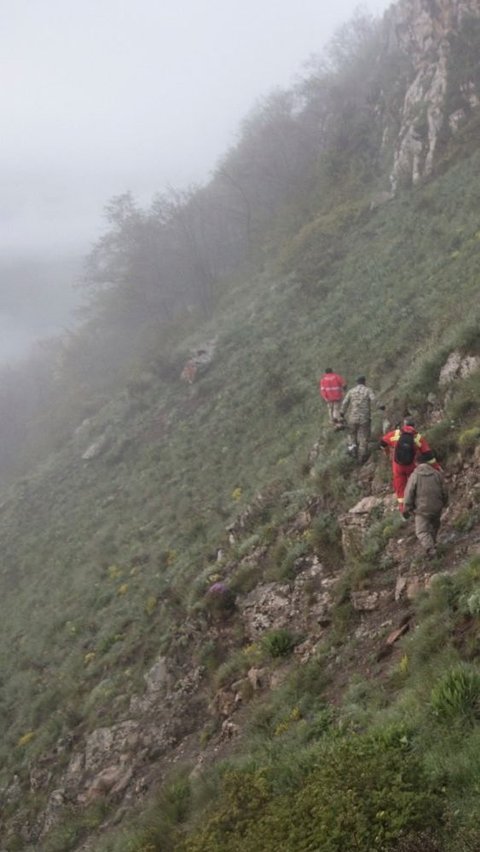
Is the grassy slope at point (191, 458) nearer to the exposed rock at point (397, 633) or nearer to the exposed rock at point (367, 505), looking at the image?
the exposed rock at point (367, 505)

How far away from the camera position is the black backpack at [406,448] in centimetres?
861

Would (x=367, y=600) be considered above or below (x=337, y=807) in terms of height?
below

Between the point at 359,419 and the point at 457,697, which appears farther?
the point at 359,419

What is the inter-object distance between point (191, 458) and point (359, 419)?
1106 cm

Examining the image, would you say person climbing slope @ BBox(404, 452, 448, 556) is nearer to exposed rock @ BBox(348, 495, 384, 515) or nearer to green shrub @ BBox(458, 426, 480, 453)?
green shrub @ BBox(458, 426, 480, 453)

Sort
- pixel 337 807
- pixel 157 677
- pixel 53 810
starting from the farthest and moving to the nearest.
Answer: pixel 157 677, pixel 53 810, pixel 337 807

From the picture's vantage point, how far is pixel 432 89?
28406 millimetres

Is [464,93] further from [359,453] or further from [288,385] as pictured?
[359,453]

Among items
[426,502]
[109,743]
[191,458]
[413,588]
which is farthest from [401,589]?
[191,458]

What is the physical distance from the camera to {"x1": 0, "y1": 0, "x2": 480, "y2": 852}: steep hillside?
490 cm

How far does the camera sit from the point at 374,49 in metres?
43.3

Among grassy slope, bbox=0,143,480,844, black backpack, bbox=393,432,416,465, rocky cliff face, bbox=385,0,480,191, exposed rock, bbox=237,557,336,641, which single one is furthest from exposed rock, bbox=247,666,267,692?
rocky cliff face, bbox=385,0,480,191

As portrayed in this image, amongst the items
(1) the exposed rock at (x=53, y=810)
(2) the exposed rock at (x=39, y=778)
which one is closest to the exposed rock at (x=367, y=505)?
(1) the exposed rock at (x=53, y=810)

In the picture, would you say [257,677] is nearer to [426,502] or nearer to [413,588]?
[413,588]
